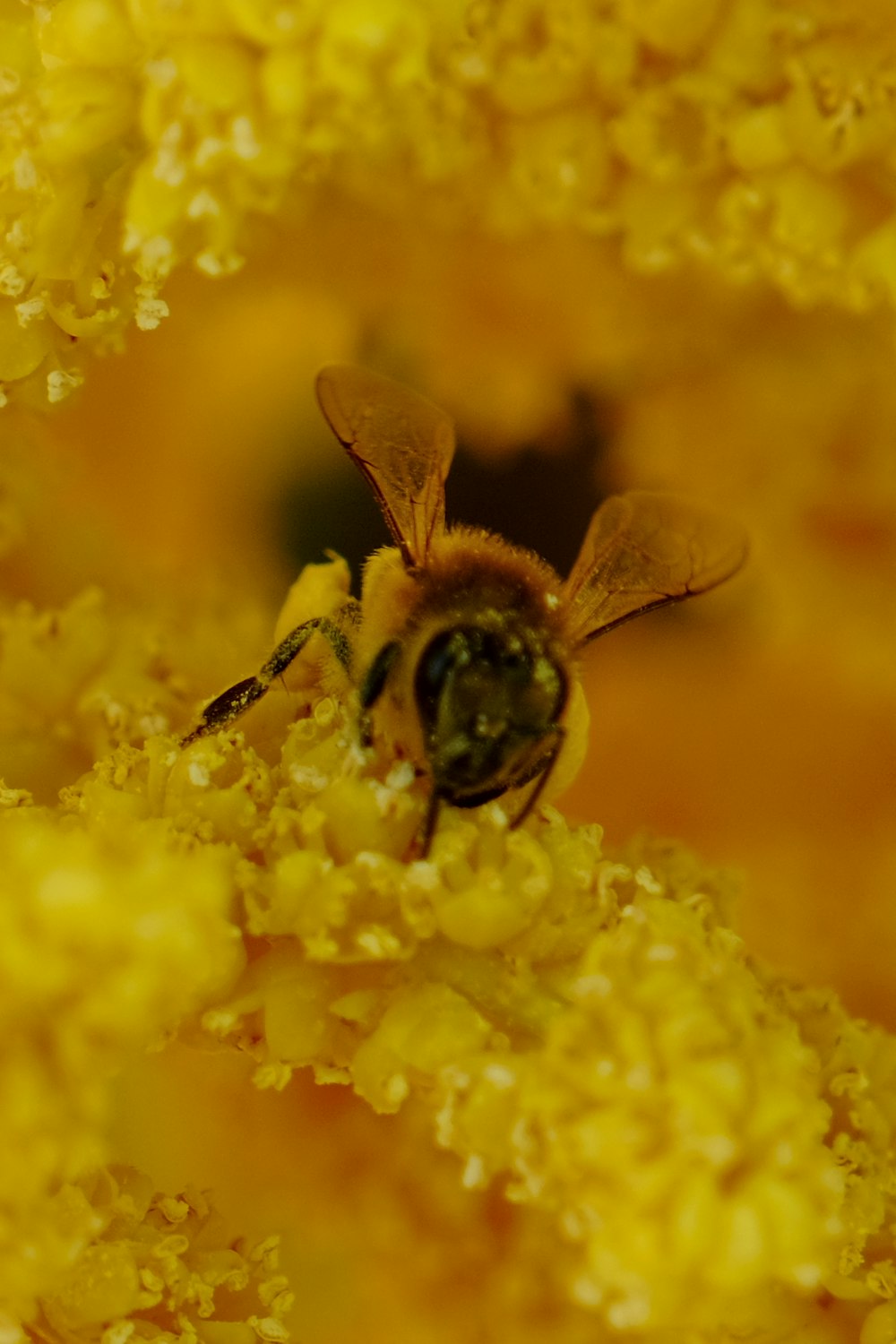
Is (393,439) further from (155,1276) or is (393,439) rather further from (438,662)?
(155,1276)

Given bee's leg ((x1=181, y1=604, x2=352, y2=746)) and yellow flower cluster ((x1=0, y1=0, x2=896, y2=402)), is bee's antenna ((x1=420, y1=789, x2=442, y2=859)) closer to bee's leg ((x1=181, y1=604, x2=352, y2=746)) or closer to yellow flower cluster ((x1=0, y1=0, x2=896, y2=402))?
bee's leg ((x1=181, y1=604, x2=352, y2=746))

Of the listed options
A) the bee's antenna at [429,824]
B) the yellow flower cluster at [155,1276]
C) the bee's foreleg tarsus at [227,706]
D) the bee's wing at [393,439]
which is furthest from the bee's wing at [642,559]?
the yellow flower cluster at [155,1276]

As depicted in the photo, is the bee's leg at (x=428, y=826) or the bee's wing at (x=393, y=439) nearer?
the bee's leg at (x=428, y=826)

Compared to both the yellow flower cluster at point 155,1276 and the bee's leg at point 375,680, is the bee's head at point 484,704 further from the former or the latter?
the yellow flower cluster at point 155,1276

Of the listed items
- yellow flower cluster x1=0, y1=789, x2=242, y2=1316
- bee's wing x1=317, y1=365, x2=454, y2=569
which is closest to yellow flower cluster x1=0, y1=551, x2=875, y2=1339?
yellow flower cluster x1=0, y1=789, x2=242, y2=1316

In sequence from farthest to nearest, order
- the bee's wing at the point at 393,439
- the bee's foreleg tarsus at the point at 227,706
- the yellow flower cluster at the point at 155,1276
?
the bee's wing at the point at 393,439
the bee's foreleg tarsus at the point at 227,706
the yellow flower cluster at the point at 155,1276

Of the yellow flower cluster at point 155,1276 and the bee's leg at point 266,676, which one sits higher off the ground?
the bee's leg at point 266,676
